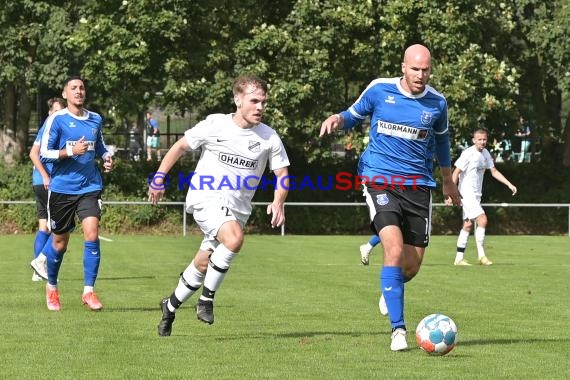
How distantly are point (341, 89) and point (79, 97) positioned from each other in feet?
64.7

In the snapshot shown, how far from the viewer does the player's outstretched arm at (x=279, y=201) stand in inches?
337

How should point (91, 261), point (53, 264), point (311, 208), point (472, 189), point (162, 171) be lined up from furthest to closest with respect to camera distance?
point (311, 208) → point (472, 189) → point (53, 264) → point (91, 261) → point (162, 171)

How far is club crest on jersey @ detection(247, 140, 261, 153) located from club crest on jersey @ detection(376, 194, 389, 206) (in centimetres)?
100

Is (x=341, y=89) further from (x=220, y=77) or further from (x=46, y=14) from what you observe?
(x=46, y=14)

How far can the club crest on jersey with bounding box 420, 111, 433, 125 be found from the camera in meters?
8.85

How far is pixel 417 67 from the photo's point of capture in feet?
28.5

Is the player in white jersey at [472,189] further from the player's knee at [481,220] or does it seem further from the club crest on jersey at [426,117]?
the club crest on jersey at [426,117]

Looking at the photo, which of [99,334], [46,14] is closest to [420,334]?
[99,334]

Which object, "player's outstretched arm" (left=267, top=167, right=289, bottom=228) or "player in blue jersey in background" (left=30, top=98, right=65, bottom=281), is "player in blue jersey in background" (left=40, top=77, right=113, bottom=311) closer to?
"player in blue jersey in background" (left=30, top=98, right=65, bottom=281)

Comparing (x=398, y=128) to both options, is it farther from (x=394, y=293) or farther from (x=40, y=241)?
(x=40, y=241)

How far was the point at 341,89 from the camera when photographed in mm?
30328

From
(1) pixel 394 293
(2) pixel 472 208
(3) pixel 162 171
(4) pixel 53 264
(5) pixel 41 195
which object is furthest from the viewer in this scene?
(2) pixel 472 208

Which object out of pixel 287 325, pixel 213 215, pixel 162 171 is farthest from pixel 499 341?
pixel 162 171

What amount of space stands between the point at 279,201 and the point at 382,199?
0.81 metres
